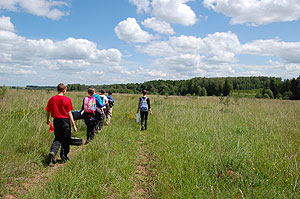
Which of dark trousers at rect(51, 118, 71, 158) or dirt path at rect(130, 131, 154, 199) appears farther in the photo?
dark trousers at rect(51, 118, 71, 158)

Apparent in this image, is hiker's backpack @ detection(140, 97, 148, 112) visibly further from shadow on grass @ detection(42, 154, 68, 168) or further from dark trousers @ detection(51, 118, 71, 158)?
shadow on grass @ detection(42, 154, 68, 168)

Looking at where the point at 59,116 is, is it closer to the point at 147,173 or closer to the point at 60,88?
the point at 60,88

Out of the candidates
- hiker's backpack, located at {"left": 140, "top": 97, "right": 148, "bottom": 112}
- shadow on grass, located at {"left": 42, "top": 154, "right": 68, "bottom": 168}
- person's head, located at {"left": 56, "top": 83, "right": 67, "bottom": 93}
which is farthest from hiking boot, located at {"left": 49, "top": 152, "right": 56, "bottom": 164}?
hiker's backpack, located at {"left": 140, "top": 97, "right": 148, "bottom": 112}

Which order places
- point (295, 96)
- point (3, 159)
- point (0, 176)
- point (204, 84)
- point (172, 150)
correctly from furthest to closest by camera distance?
point (204, 84)
point (295, 96)
point (172, 150)
point (3, 159)
point (0, 176)

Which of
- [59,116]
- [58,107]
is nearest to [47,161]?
[59,116]

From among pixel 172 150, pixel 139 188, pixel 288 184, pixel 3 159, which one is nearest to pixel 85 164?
pixel 139 188

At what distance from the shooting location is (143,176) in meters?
4.04

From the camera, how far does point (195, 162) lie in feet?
13.8

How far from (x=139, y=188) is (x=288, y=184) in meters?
2.82

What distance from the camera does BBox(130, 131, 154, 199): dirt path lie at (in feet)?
11.0

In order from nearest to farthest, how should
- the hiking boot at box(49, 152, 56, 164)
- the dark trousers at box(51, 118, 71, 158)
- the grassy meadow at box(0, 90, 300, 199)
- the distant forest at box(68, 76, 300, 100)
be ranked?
1. the grassy meadow at box(0, 90, 300, 199)
2. the hiking boot at box(49, 152, 56, 164)
3. the dark trousers at box(51, 118, 71, 158)
4. the distant forest at box(68, 76, 300, 100)

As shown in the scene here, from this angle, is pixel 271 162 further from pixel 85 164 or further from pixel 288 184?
pixel 85 164

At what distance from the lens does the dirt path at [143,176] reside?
334 centimetres

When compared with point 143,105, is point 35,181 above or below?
below
